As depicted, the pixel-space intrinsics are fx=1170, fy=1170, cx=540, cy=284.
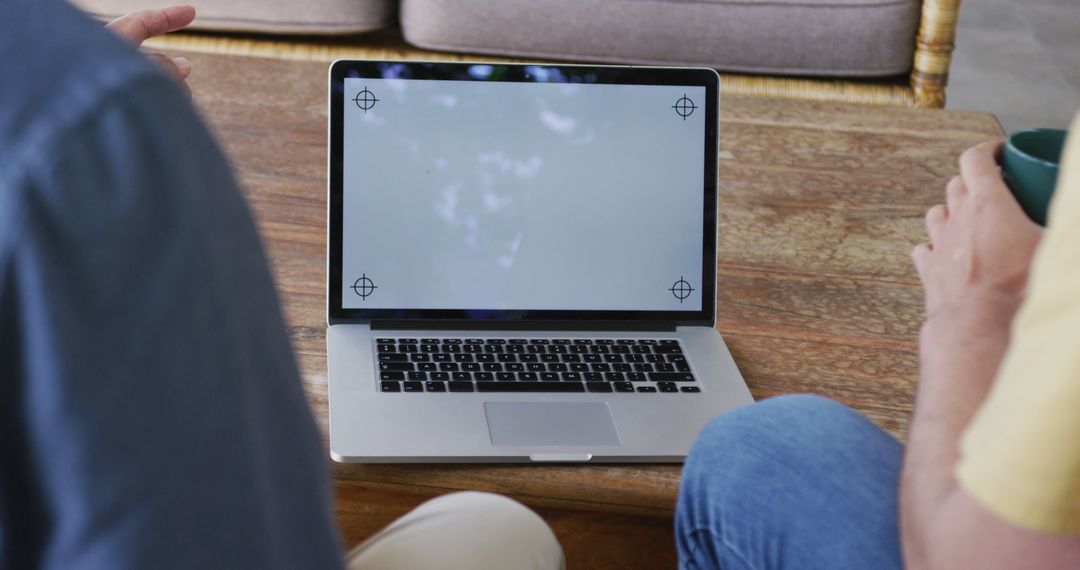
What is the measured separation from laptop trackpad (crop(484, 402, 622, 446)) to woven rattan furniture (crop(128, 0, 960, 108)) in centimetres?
133

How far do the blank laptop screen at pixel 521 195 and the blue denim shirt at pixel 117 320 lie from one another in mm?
676

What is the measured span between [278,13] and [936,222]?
1.62 m

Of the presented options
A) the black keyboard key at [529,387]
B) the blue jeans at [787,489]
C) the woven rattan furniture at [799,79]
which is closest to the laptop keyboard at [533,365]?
the black keyboard key at [529,387]

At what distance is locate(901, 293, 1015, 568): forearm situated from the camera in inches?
26.0

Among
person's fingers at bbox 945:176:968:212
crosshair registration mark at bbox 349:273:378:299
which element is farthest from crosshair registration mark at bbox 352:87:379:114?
person's fingers at bbox 945:176:968:212

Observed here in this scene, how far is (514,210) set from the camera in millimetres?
1053

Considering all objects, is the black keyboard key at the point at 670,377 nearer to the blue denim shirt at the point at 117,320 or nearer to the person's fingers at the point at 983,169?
the person's fingers at the point at 983,169

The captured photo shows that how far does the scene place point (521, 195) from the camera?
3.46 feet

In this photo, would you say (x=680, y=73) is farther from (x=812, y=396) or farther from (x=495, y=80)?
(x=812, y=396)

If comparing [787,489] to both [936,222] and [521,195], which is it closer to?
[936,222]

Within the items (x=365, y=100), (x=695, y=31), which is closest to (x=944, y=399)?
(x=365, y=100)

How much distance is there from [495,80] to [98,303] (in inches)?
30.6

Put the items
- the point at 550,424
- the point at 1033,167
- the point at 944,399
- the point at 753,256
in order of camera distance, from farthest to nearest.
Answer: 1. the point at 753,256
2. the point at 550,424
3. the point at 1033,167
4. the point at 944,399

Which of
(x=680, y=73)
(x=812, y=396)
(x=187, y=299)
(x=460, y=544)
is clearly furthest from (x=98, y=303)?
(x=680, y=73)
